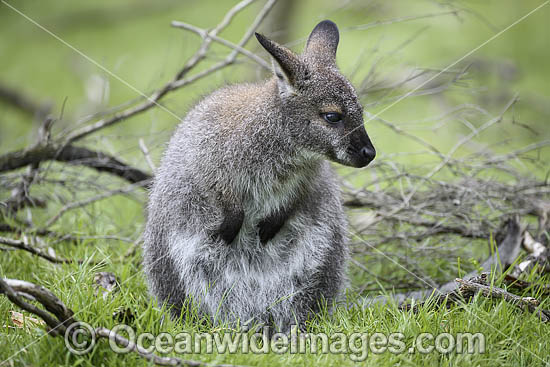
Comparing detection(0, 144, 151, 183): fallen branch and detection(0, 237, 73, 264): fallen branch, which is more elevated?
detection(0, 144, 151, 183): fallen branch

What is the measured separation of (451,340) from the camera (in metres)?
3.42

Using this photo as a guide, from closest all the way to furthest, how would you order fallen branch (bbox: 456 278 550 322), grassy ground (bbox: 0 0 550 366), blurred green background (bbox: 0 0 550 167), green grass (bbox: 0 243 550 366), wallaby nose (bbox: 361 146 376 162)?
green grass (bbox: 0 243 550 366) < grassy ground (bbox: 0 0 550 366) < fallen branch (bbox: 456 278 550 322) < wallaby nose (bbox: 361 146 376 162) < blurred green background (bbox: 0 0 550 167)

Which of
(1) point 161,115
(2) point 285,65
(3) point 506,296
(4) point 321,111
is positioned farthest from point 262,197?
(1) point 161,115

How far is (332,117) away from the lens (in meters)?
3.88

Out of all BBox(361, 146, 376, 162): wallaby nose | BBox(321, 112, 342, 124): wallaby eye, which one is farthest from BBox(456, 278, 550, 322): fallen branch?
BBox(321, 112, 342, 124): wallaby eye

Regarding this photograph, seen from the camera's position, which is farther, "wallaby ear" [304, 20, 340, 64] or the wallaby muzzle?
"wallaby ear" [304, 20, 340, 64]

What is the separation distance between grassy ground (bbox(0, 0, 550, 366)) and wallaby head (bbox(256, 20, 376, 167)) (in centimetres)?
105

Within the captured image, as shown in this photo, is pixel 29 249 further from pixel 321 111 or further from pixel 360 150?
pixel 360 150

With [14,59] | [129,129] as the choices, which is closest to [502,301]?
[129,129]

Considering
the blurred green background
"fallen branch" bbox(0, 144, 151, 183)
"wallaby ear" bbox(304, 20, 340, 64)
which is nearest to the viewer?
"wallaby ear" bbox(304, 20, 340, 64)

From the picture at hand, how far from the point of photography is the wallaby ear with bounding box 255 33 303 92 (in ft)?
12.4

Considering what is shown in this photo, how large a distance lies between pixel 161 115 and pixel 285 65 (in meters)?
7.30

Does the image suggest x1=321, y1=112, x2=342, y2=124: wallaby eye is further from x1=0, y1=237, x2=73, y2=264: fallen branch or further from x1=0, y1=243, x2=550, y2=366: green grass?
x1=0, y1=237, x2=73, y2=264: fallen branch

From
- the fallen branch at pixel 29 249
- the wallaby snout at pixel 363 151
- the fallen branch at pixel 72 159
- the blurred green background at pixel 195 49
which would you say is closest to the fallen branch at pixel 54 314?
the fallen branch at pixel 29 249
